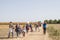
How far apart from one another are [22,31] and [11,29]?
2758 millimetres

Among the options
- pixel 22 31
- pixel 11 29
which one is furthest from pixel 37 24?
pixel 11 29

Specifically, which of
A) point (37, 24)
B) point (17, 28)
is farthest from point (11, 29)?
point (37, 24)

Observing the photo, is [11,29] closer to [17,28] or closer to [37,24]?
[17,28]

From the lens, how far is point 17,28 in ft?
72.6

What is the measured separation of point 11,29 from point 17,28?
160 centimetres

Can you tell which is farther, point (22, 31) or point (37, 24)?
point (37, 24)

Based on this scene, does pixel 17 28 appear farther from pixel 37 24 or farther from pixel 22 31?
pixel 37 24

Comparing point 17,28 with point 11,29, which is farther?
point 17,28

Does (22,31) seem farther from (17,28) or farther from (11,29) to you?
(11,29)

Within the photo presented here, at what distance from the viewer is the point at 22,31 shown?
76.0 feet

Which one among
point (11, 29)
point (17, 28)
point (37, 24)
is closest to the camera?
point (11, 29)

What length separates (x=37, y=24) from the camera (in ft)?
109

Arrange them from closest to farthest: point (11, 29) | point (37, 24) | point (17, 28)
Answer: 1. point (11, 29)
2. point (17, 28)
3. point (37, 24)
